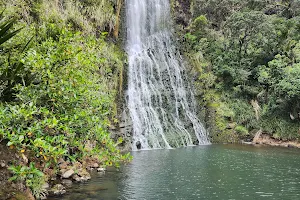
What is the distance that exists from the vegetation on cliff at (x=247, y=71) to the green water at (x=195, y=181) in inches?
455

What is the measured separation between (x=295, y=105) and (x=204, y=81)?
8.69 m

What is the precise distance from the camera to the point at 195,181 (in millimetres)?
10891

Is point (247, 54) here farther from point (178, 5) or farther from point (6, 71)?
point (6, 71)

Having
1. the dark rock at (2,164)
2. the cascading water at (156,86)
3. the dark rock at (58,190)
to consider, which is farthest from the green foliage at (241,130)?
the dark rock at (2,164)

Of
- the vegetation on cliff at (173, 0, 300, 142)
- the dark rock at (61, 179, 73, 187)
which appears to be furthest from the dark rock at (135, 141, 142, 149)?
the dark rock at (61, 179, 73, 187)

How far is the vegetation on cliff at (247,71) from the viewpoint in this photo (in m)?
26.1

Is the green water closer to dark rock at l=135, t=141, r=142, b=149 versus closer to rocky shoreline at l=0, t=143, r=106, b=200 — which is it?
rocky shoreline at l=0, t=143, r=106, b=200

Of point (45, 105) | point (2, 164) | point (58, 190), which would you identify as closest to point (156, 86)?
point (58, 190)

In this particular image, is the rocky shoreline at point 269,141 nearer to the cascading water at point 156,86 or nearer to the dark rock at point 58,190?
the cascading water at point 156,86

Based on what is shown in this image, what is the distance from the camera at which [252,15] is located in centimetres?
2853

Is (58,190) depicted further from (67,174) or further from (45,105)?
(45,105)

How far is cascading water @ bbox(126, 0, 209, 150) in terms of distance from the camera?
74.4 feet

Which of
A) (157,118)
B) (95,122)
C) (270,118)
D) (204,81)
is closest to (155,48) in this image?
(204,81)

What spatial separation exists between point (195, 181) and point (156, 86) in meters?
15.3
